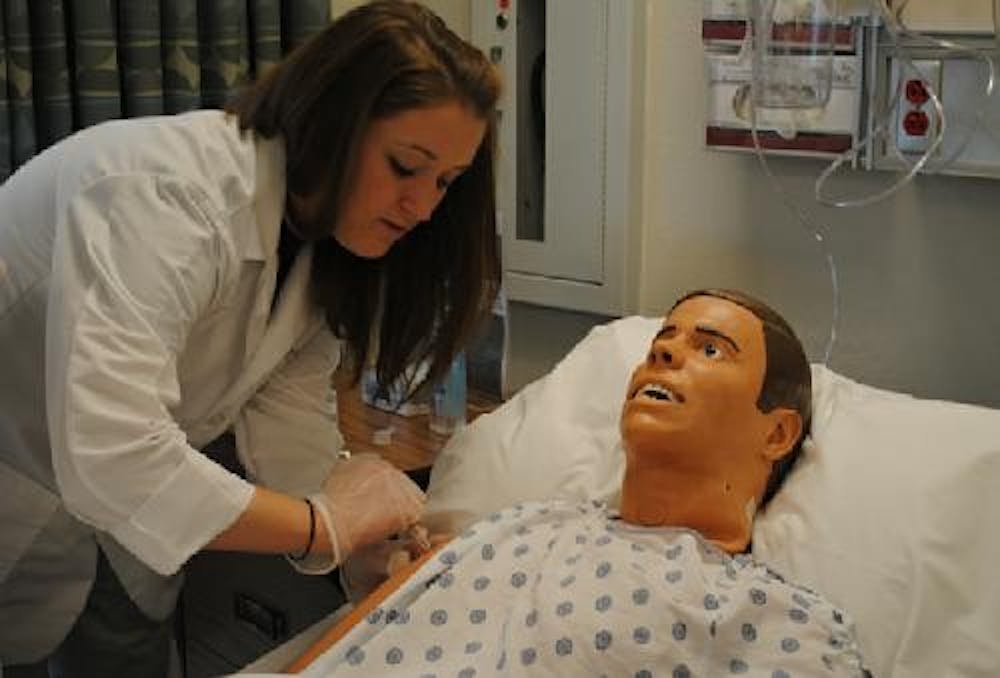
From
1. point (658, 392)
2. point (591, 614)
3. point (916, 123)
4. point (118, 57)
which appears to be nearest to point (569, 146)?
point (916, 123)

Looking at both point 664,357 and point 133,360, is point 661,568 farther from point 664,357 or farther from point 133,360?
point 133,360

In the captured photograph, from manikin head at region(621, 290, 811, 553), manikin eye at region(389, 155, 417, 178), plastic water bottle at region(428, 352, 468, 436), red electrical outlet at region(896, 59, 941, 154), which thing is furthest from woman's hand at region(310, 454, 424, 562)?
red electrical outlet at region(896, 59, 941, 154)

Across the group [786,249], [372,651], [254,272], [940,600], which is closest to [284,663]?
[372,651]

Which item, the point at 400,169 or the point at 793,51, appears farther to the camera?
the point at 793,51

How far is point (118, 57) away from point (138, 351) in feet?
3.51

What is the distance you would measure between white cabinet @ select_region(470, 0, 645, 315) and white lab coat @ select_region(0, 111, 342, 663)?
0.75 m

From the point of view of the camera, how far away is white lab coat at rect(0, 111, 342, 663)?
1.40 meters

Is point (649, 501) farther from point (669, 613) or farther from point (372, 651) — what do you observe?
point (372, 651)

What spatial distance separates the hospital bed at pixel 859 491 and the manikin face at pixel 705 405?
4.0 inches

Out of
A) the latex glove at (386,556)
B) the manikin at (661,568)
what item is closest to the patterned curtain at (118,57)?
the latex glove at (386,556)

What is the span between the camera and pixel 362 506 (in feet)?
5.51

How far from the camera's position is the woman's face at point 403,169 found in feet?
4.94

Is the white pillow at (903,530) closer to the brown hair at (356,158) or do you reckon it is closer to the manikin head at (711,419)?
the manikin head at (711,419)

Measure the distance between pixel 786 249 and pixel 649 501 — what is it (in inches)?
27.9
